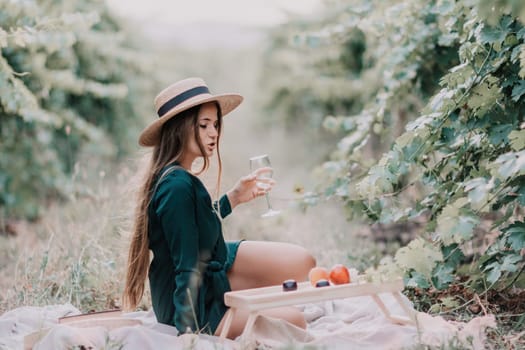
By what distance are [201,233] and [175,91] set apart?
772mm

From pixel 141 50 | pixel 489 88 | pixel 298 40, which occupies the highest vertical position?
pixel 141 50

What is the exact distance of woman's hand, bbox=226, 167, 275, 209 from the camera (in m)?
3.78


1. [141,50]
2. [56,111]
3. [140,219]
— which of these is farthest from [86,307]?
[141,50]

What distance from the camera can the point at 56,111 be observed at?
866 cm

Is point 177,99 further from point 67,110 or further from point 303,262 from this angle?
point 67,110

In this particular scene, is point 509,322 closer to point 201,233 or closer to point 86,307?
point 201,233

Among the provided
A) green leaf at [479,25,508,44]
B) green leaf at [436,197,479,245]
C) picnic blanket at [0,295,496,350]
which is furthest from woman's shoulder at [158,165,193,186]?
green leaf at [479,25,508,44]

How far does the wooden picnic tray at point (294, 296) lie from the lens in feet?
10.2

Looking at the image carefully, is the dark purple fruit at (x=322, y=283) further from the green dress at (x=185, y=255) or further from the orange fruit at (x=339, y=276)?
the green dress at (x=185, y=255)

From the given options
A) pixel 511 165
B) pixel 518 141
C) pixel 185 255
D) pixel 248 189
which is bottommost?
pixel 185 255

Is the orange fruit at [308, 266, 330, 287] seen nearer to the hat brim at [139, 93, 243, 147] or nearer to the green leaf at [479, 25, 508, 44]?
the hat brim at [139, 93, 243, 147]

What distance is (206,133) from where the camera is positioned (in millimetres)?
3795

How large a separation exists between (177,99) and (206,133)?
23 centimetres

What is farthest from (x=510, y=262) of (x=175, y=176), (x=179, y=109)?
→ (x=179, y=109)
